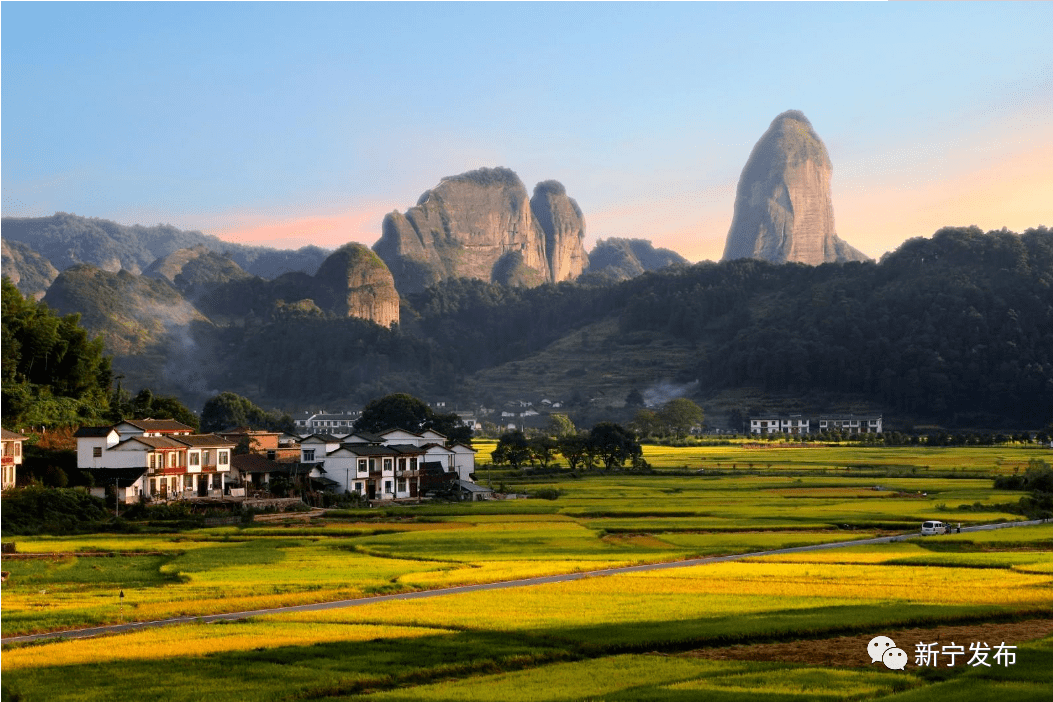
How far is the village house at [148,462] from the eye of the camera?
57.2m

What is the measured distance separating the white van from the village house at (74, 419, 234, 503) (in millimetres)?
34861

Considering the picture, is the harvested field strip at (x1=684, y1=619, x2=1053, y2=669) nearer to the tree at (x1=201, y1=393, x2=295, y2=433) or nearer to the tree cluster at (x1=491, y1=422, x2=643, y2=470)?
the tree cluster at (x1=491, y1=422, x2=643, y2=470)

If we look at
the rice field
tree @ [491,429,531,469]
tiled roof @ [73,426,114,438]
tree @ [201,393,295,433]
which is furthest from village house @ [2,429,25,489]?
tree @ [201,393,295,433]

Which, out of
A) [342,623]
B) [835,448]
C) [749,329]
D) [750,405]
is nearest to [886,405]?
[750,405]

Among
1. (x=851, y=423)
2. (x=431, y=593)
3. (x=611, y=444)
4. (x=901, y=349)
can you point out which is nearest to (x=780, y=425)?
(x=851, y=423)

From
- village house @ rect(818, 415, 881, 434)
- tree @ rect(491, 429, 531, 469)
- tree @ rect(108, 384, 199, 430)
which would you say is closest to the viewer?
tree @ rect(108, 384, 199, 430)

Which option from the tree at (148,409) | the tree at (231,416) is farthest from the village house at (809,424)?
the tree at (148,409)

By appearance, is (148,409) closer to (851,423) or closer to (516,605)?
(516,605)

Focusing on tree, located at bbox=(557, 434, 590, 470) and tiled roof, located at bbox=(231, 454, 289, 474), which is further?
tree, located at bbox=(557, 434, 590, 470)

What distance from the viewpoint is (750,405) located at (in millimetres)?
162125

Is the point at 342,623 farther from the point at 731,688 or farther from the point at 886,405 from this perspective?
the point at 886,405

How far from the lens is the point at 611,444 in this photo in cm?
8962

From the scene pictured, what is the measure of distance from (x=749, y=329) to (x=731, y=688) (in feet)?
557

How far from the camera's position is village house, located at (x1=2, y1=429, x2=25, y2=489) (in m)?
54.1
